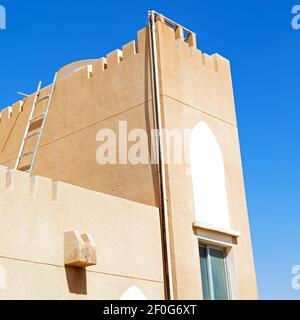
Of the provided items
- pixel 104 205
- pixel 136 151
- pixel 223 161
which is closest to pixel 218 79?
pixel 223 161

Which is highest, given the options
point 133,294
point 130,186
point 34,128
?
point 34,128

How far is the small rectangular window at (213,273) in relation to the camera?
11.4 m

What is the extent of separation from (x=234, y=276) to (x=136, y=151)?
3.04 metres

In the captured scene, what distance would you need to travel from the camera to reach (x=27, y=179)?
9.16 meters

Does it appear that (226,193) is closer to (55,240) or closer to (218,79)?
(218,79)

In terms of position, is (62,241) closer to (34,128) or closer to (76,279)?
(76,279)

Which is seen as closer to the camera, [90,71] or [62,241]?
[62,241]

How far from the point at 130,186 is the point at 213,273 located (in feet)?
7.47

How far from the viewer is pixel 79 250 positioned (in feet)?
29.8

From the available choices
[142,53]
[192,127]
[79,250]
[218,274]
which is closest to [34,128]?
[142,53]

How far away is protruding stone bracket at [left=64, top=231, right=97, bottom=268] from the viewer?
9078mm

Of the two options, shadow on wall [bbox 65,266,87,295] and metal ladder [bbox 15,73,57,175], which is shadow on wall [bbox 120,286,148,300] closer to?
shadow on wall [bbox 65,266,87,295]

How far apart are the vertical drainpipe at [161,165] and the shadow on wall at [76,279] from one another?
179 centimetres

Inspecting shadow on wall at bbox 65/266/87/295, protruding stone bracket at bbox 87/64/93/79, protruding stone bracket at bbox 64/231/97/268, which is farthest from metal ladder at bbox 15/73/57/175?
shadow on wall at bbox 65/266/87/295
